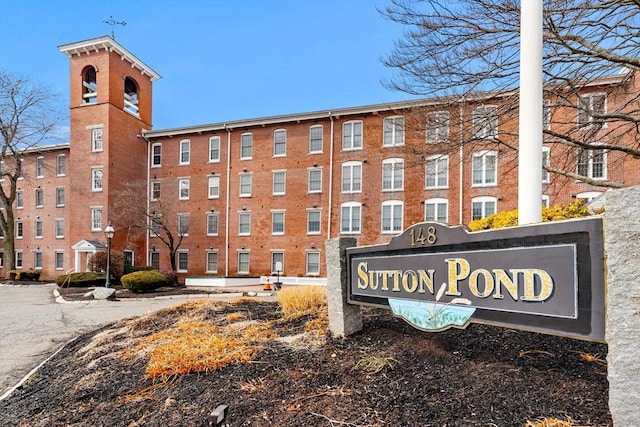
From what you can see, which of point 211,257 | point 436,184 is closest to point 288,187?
point 211,257

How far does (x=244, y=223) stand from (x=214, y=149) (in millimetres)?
6524

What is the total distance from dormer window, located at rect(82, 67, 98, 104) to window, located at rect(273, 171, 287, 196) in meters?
15.9

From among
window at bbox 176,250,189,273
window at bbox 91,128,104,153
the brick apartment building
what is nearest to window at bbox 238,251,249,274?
the brick apartment building

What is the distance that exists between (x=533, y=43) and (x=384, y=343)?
3539 mm

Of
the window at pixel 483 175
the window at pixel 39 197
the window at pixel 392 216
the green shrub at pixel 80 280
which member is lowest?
the green shrub at pixel 80 280

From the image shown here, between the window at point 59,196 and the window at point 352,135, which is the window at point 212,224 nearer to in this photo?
the window at point 352,135

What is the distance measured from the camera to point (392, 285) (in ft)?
13.4

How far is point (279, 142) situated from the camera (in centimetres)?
2995

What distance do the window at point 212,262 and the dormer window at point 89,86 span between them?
15.4m

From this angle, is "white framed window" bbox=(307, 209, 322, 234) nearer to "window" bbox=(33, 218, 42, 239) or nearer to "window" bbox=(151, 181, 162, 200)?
"window" bbox=(151, 181, 162, 200)

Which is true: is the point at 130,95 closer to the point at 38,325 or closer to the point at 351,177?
the point at 351,177

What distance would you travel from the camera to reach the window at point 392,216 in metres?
26.5

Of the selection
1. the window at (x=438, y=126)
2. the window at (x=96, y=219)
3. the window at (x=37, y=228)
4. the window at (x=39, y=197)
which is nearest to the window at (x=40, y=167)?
the window at (x=39, y=197)

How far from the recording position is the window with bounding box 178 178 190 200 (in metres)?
32.2
